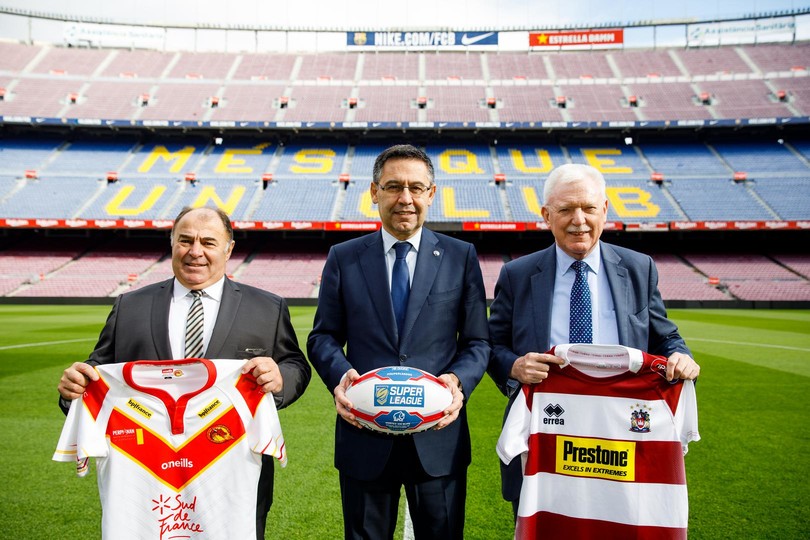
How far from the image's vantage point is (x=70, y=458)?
2.45 metres

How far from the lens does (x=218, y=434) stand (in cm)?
252

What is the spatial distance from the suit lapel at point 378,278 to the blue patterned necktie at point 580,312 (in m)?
0.96

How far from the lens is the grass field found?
3475 mm

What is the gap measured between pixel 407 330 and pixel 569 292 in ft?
3.00

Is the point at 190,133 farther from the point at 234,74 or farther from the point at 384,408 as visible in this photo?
the point at 384,408

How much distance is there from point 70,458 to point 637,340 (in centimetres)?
297

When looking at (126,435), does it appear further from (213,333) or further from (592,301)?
(592,301)

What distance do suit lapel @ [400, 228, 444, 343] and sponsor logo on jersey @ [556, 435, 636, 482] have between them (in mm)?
997

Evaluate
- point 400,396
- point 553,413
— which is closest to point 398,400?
point 400,396

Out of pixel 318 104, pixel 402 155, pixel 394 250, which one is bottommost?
pixel 394 250

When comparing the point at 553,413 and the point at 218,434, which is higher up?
the point at 553,413

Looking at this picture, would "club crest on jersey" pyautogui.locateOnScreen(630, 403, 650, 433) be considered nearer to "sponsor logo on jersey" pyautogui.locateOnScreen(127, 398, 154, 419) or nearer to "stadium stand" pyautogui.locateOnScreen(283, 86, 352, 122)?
"sponsor logo on jersey" pyautogui.locateOnScreen(127, 398, 154, 419)

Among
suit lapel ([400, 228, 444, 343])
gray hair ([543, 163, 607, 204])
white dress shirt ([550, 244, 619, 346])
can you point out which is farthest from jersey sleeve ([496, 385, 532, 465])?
gray hair ([543, 163, 607, 204])

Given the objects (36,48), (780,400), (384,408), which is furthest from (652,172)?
(36,48)
